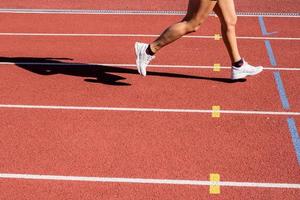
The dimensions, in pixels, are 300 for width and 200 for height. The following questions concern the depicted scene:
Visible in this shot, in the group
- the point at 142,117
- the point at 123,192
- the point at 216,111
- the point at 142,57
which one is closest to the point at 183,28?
the point at 142,57

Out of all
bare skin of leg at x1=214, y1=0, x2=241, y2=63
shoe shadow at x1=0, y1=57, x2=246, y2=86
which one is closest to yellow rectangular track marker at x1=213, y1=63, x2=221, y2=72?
shoe shadow at x1=0, y1=57, x2=246, y2=86

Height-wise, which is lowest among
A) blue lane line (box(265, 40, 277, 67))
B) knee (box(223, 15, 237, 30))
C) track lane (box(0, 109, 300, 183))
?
track lane (box(0, 109, 300, 183))

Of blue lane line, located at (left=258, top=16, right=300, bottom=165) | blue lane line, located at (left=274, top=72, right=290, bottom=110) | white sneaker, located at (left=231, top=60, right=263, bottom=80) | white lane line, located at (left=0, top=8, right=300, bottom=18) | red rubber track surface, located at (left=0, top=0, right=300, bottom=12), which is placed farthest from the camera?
red rubber track surface, located at (left=0, top=0, right=300, bottom=12)

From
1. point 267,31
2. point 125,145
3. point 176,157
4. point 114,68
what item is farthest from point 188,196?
point 267,31

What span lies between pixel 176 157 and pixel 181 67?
8.67 ft

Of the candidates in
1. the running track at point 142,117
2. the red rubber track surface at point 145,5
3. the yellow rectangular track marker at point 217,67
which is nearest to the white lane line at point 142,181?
the running track at point 142,117

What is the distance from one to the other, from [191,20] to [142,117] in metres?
1.25

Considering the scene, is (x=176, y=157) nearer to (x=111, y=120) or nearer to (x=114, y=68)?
(x=111, y=120)

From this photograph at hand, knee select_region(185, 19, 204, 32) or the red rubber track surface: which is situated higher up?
the red rubber track surface

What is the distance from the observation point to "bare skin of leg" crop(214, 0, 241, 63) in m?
5.95

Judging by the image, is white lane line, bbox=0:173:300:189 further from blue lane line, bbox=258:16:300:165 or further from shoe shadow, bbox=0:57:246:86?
shoe shadow, bbox=0:57:246:86

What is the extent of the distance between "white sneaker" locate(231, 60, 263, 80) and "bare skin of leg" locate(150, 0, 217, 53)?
2.15ft

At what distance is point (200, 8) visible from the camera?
5844mm

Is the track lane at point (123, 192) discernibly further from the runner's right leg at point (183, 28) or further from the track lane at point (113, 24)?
the track lane at point (113, 24)
